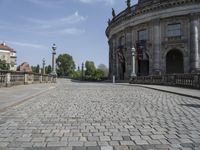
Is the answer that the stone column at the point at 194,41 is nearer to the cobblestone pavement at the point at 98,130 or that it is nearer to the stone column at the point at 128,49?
the stone column at the point at 128,49

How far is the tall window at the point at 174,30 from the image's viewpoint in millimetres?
43000

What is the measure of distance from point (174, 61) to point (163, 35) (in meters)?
5.20

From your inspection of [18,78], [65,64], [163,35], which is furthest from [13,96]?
[65,64]

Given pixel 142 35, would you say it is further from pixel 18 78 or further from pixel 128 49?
pixel 18 78

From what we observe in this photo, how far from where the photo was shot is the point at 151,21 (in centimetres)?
4431

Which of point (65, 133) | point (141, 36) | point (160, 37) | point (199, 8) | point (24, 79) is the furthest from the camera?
point (141, 36)

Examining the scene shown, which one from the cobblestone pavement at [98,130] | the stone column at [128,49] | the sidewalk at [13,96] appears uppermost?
the stone column at [128,49]

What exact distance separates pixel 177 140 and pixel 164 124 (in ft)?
5.16

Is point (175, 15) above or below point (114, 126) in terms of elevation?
above

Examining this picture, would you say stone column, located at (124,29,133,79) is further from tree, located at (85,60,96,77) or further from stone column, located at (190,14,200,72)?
tree, located at (85,60,96,77)

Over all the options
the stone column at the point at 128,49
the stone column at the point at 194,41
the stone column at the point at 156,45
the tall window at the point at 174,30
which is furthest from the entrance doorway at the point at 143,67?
the stone column at the point at 194,41

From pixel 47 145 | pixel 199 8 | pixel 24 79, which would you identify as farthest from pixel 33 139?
pixel 199 8

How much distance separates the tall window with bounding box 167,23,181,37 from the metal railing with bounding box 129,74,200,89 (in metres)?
11.9

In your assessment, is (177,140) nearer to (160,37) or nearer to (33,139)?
(33,139)
